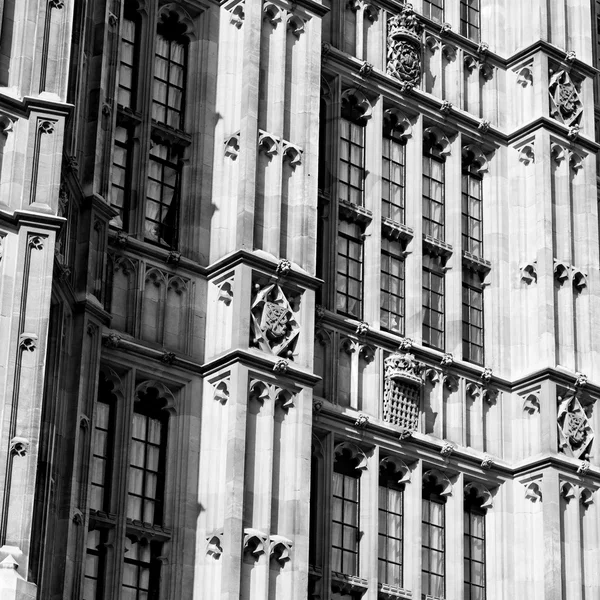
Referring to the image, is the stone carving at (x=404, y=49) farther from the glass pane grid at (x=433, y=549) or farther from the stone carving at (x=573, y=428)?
the glass pane grid at (x=433, y=549)

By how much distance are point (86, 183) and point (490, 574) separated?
1144 centimetres

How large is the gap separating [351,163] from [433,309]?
3.36m

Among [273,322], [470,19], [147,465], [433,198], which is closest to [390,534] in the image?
[273,322]

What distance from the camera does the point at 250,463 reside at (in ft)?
104

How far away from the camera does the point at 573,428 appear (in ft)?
124

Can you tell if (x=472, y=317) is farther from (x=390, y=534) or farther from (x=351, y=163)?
(x=390, y=534)

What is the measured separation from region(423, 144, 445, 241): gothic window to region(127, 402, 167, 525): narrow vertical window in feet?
28.3

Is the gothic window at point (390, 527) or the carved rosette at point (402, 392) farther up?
the carved rosette at point (402, 392)

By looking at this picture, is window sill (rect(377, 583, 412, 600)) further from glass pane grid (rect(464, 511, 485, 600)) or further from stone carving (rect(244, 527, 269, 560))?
stone carving (rect(244, 527, 269, 560))

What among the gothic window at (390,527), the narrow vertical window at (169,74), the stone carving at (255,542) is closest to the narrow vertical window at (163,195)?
the narrow vertical window at (169,74)

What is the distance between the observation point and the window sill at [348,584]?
33.7m

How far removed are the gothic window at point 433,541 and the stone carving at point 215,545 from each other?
561 cm

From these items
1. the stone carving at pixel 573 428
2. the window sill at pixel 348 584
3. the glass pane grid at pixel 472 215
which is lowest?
the window sill at pixel 348 584

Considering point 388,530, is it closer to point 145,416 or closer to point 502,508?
point 502,508
